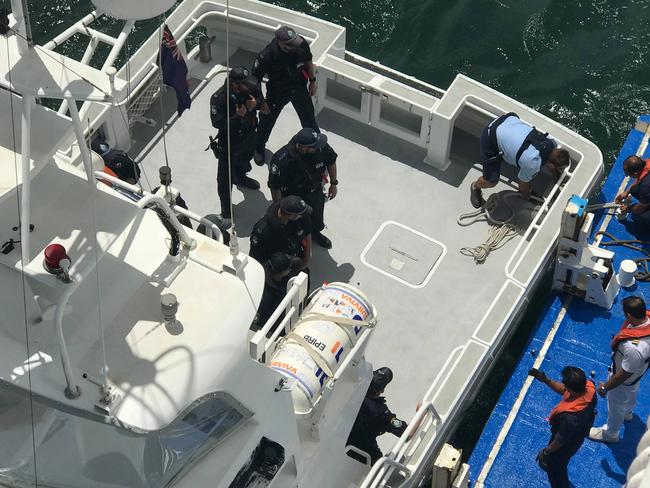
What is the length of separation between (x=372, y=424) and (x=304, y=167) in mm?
2327

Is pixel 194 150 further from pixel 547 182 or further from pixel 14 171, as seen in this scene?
pixel 14 171

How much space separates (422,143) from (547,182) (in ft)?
4.18

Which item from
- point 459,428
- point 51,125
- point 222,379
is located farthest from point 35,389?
point 459,428

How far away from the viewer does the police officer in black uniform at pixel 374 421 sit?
27.3ft

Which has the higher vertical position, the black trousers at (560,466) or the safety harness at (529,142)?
the safety harness at (529,142)

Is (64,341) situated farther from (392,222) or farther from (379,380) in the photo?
(392,222)

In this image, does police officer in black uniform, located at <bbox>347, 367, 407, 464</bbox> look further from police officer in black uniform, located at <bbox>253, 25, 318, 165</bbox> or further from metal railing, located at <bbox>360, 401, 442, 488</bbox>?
police officer in black uniform, located at <bbox>253, 25, 318, 165</bbox>

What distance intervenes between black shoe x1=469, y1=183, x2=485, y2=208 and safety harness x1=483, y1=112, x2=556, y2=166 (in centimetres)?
43

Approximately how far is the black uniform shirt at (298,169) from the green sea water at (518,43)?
4.86 meters

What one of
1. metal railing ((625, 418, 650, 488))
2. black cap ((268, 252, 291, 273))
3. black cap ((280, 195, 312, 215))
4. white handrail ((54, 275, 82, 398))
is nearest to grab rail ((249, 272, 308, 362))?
black cap ((268, 252, 291, 273))

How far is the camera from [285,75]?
1028 cm

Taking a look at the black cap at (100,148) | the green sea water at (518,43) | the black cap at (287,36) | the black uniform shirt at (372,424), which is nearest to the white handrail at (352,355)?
the black uniform shirt at (372,424)

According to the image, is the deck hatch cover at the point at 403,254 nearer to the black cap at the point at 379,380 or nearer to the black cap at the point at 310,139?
the black cap at the point at 310,139

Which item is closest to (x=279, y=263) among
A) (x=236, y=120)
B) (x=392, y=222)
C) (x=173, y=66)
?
(x=236, y=120)
